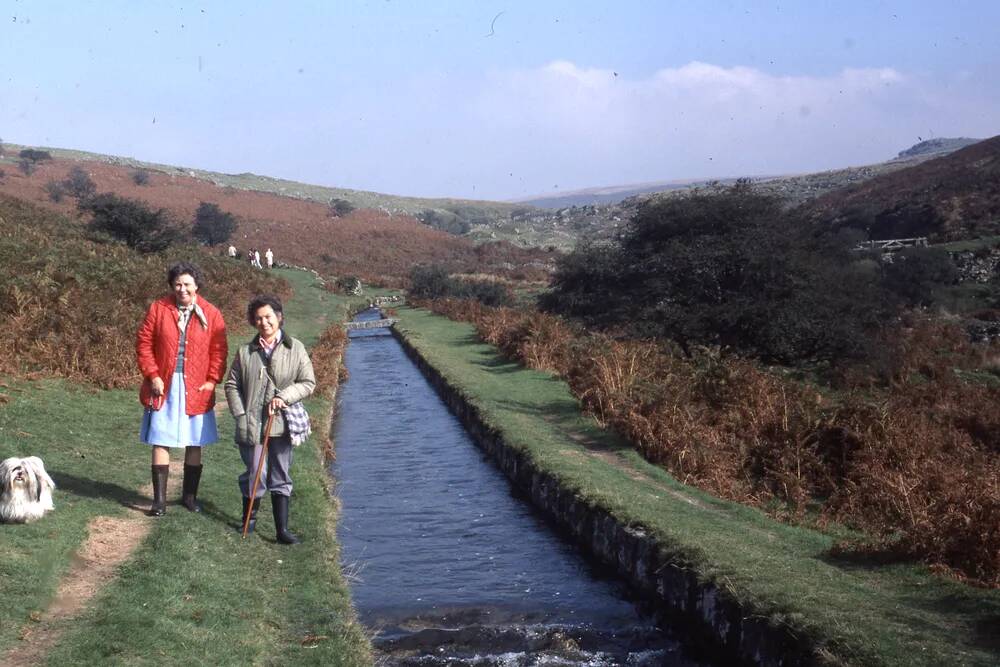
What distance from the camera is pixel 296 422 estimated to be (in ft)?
28.9

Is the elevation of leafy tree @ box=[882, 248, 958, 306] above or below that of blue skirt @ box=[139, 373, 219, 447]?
above

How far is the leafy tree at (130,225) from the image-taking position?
35.7 metres

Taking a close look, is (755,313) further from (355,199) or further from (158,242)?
(355,199)

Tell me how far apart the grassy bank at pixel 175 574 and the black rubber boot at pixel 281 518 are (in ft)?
0.38

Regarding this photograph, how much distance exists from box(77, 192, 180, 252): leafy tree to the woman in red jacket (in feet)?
90.3

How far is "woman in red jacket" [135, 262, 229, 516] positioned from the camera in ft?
28.2

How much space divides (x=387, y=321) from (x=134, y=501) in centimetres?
3221

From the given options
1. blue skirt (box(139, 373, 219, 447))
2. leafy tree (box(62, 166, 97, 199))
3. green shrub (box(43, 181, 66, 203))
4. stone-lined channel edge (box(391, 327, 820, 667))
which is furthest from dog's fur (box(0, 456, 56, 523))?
leafy tree (box(62, 166, 97, 199))

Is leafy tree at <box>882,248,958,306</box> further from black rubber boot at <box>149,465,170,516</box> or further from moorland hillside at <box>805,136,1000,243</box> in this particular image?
black rubber boot at <box>149,465,170,516</box>

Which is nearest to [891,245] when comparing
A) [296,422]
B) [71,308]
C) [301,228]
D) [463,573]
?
[71,308]

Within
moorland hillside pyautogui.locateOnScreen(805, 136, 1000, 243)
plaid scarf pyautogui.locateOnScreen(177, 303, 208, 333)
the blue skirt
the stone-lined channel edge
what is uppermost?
moorland hillside pyautogui.locateOnScreen(805, 136, 1000, 243)

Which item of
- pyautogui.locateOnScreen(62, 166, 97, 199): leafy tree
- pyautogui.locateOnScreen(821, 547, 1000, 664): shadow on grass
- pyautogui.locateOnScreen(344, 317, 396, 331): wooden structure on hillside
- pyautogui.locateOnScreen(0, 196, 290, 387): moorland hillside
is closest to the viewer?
pyautogui.locateOnScreen(821, 547, 1000, 664): shadow on grass

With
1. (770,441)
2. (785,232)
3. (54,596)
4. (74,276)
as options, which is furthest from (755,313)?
(54,596)

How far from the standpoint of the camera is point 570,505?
490 inches
